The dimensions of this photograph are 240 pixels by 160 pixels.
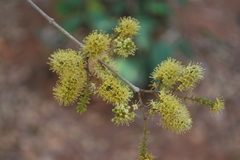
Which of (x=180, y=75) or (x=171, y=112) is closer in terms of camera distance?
(x=171, y=112)

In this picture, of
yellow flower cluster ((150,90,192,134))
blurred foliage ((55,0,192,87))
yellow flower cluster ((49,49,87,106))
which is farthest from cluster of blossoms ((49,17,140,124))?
blurred foliage ((55,0,192,87))

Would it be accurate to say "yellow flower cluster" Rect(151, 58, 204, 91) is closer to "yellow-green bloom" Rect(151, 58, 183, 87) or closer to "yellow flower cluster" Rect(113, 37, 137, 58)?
"yellow-green bloom" Rect(151, 58, 183, 87)

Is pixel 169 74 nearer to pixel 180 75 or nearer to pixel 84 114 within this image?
pixel 180 75

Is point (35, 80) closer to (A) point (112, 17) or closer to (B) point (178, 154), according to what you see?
(A) point (112, 17)

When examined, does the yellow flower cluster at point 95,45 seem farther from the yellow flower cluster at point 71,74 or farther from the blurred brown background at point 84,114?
the blurred brown background at point 84,114

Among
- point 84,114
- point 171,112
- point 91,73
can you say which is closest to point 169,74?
point 171,112

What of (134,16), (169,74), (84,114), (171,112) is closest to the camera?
(171,112)
